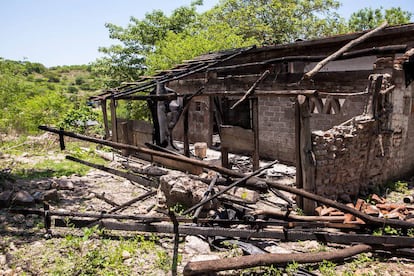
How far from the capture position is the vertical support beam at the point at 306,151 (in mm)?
6086

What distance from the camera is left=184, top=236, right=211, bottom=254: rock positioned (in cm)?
447

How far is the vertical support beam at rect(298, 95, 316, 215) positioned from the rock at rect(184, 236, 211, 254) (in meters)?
2.50

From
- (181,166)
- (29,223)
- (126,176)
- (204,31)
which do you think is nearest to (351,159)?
(181,166)

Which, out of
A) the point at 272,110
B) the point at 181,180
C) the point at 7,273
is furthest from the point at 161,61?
the point at 7,273

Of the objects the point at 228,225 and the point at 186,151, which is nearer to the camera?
the point at 228,225

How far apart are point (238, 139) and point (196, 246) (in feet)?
12.8

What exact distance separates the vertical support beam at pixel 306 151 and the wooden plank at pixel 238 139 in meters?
1.73

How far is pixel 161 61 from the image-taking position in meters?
17.0

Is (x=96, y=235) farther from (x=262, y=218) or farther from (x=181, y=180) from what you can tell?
(x=262, y=218)

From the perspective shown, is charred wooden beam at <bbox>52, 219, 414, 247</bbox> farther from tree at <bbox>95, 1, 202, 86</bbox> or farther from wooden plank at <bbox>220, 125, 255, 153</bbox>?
tree at <bbox>95, 1, 202, 86</bbox>

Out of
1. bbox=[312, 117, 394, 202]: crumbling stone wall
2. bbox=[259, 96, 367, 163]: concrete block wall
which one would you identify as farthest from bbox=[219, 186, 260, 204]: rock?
bbox=[259, 96, 367, 163]: concrete block wall

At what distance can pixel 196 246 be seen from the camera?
4539mm

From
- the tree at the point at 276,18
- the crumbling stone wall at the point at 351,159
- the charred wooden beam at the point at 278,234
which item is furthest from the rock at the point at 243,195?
the tree at the point at 276,18

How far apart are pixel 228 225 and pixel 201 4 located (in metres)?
21.1
